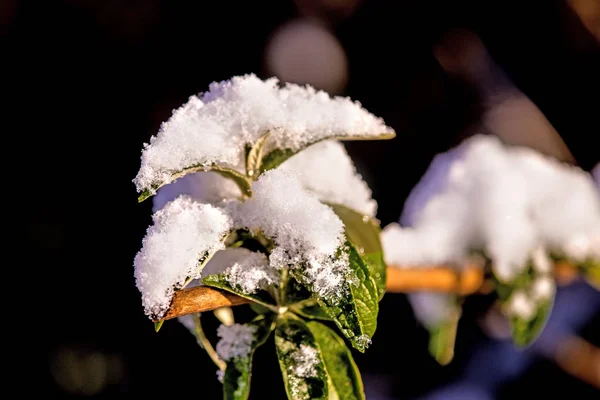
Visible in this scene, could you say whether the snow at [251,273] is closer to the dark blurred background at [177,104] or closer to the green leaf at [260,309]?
the green leaf at [260,309]

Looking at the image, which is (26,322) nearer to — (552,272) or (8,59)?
(8,59)

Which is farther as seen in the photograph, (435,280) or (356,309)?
(435,280)

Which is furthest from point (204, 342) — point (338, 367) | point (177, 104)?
point (177, 104)

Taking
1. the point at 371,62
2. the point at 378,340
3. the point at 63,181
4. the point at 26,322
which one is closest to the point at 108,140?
the point at 63,181

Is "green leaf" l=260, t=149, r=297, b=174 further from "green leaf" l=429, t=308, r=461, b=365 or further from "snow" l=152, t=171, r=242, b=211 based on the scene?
"green leaf" l=429, t=308, r=461, b=365

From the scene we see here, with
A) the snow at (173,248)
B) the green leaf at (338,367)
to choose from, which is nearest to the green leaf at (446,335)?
the green leaf at (338,367)

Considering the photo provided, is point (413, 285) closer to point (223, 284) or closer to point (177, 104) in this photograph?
point (223, 284)

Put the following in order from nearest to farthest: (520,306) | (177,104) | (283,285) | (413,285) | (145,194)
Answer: (145,194), (283,285), (413,285), (520,306), (177,104)
